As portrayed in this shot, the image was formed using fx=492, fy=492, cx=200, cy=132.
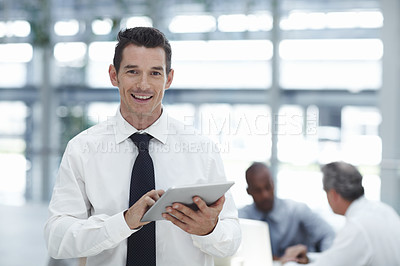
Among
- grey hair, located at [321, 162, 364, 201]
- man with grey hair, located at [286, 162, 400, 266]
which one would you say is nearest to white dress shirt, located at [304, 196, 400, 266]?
man with grey hair, located at [286, 162, 400, 266]

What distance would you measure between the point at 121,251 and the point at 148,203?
319mm

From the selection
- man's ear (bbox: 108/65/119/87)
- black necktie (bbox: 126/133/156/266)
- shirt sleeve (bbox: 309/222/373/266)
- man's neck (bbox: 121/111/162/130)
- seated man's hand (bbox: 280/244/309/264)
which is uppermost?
man's ear (bbox: 108/65/119/87)

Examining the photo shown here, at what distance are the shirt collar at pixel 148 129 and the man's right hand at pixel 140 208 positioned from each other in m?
0.31

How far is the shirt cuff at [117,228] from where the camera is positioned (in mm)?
1444

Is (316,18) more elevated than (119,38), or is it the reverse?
(316,18)

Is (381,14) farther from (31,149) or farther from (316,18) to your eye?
(31,149)

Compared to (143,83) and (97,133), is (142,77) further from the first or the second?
(97,133)

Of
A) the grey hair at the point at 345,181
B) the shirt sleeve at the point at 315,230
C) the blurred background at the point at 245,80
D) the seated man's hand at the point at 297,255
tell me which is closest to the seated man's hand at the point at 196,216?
the grey hair at the point at 345,181

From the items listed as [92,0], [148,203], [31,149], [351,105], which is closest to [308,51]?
[351,105]

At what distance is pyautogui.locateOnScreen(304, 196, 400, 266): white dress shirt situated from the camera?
2.46 meters

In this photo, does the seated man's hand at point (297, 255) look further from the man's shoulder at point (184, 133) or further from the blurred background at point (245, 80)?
the blurred background at point (245, 80)

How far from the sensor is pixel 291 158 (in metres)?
5.00

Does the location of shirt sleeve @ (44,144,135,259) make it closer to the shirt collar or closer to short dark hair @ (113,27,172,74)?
the shirt collar

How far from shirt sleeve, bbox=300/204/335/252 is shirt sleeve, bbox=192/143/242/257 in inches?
73.0
